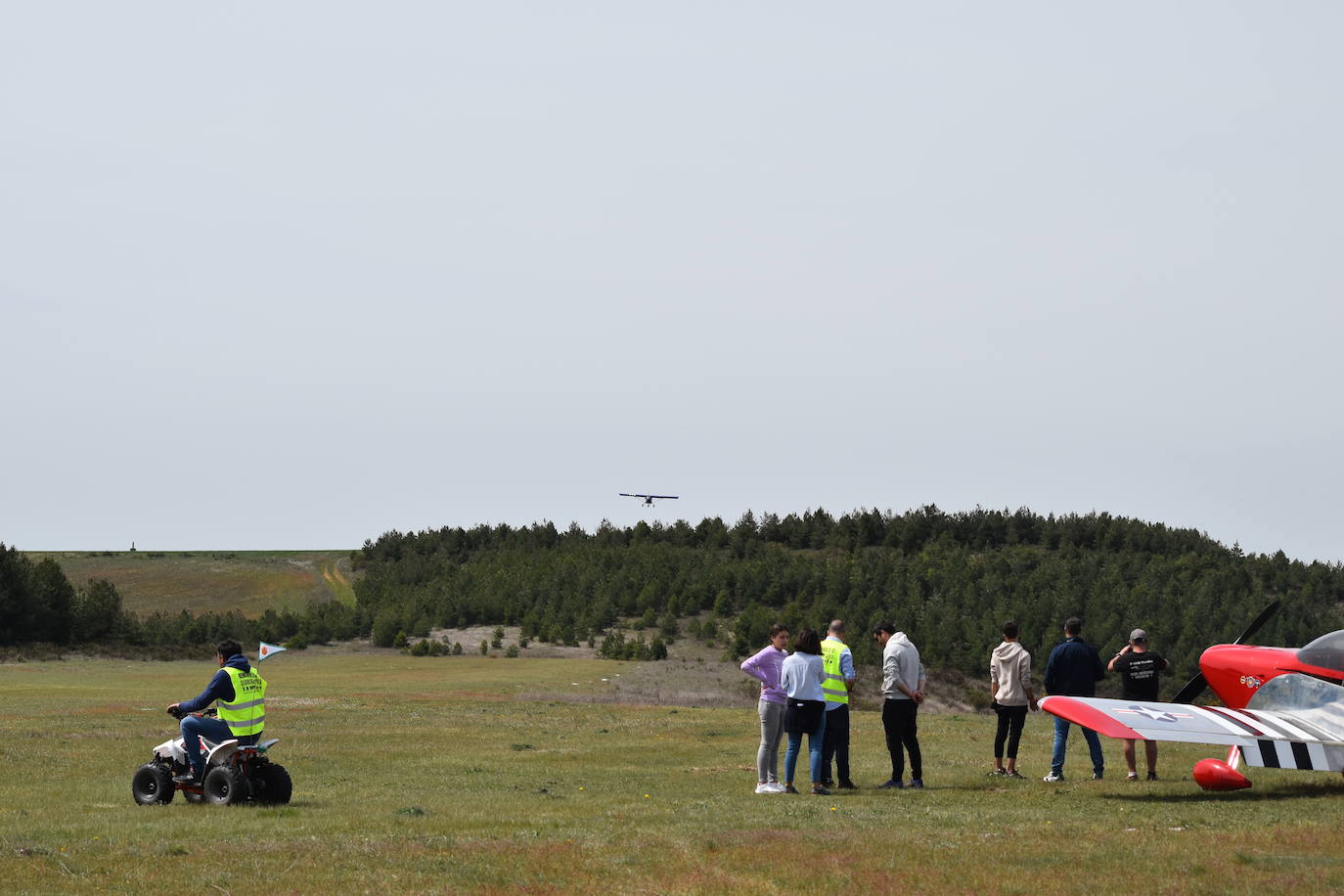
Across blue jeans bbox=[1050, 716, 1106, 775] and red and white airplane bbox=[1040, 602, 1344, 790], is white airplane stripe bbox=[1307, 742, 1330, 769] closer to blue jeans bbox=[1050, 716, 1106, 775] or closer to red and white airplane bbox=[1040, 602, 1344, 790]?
red and white airplane bbox=[1040, 602, 1344, 790]

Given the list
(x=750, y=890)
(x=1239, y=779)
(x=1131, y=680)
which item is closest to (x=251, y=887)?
(x=750, y=890)

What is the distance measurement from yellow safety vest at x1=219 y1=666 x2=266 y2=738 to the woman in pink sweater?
5232 millimetres

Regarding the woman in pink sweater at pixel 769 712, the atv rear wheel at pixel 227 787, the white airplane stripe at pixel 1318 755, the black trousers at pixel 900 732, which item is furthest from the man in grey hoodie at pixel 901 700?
the atv rear wheel at pixel 227 787

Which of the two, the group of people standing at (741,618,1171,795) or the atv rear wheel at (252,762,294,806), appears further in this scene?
the group of people standing at (741,618,1171,795)

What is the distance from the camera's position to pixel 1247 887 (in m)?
9.28

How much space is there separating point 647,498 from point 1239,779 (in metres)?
75.9

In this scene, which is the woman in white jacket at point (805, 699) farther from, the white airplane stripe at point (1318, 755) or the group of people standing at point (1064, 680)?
the white airplane stripe at point (1318, 755)

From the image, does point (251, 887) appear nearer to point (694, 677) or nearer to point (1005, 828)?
point (1005, 828)

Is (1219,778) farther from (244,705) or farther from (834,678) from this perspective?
(244,705)

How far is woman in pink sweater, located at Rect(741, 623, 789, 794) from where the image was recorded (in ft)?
50.8

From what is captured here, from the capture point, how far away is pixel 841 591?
68688 millimetres

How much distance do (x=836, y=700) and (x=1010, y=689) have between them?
2340mm

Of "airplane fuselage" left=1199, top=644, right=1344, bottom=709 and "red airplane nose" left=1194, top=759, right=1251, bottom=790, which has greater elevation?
"airplane fuselage" left=1199, top=644, right=1344, bottom=709

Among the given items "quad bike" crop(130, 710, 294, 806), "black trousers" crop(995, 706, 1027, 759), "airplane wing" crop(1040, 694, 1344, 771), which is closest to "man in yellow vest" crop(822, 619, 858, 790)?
"black trousers" crop(995, 706, 1027, 759)
